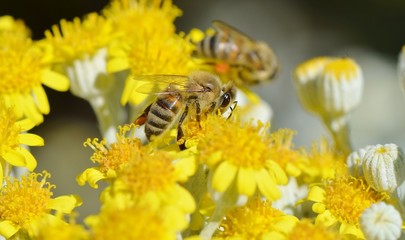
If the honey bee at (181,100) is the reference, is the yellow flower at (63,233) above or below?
below

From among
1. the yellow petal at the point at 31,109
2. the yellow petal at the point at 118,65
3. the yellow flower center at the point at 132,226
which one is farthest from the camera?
the yellow petal at the point at 118,65

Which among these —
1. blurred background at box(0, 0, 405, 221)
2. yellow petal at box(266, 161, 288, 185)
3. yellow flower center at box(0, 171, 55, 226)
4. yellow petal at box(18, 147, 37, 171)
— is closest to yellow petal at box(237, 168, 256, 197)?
yellow petal at box(266, 161, 288, 185)

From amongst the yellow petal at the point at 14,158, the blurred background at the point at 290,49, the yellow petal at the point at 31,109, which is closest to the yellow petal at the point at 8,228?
the yellow petal at the point at 14,158

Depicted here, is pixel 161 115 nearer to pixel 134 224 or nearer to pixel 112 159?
pixel 112 159

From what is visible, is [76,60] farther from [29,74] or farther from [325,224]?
[325,224]

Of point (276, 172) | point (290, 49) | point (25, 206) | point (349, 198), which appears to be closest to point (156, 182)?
point (276, 172)

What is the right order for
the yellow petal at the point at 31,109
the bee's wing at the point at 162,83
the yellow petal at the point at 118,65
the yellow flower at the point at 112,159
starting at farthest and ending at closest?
1. the yellow petal at the point at 118,65
2. the yellow petal at the point at 31,109
3. the bee's wing at the point at 162,83
4. the yellow flower at the point at 112,159

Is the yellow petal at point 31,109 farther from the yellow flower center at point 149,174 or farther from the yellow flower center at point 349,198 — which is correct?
the yellow flower center at point 349,198
